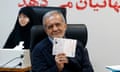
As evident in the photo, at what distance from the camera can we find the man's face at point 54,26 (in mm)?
1764

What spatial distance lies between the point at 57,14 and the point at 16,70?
555 mm

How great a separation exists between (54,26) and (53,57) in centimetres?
20

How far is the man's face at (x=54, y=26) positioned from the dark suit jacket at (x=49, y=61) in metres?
0.08

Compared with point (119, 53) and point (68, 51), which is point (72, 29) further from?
point (119, 53)

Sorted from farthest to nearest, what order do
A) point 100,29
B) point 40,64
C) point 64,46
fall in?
point 100,29 < point 40,64 < point 64,46

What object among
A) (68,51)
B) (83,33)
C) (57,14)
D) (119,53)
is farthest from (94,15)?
(68,51)

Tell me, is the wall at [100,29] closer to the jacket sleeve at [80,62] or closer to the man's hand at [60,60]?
the jacket sleeve at [80,62]

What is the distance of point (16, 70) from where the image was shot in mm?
2021

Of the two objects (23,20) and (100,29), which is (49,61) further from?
(100,29)

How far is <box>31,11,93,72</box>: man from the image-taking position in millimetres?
1730

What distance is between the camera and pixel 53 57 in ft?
5.72

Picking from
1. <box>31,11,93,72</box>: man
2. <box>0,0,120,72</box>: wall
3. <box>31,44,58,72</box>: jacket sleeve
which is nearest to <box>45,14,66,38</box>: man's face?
<box>31,11,93,72</box>: man

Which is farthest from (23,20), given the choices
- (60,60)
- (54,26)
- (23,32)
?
(60,60)

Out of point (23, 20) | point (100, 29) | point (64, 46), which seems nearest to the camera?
point (64, 46)
